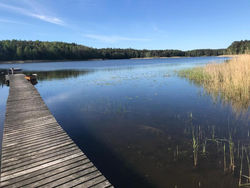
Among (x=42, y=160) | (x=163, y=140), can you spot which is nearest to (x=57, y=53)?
(x=163, y=140)

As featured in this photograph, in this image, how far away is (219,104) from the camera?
931 centimetres

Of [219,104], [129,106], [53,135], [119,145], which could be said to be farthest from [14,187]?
[219,104]

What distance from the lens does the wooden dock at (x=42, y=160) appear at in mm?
3009

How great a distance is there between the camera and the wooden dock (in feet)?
9.87

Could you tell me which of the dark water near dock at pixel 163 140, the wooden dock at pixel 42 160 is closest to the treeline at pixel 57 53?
the dark water near dock at pixel 163 140

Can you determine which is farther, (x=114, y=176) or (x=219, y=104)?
(x=219, y=104)

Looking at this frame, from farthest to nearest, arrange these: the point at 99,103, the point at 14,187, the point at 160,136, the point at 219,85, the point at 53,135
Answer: the point at 219,85, the point at 99,103, the point at 160,136, the point at 53,135, the point at 14,187

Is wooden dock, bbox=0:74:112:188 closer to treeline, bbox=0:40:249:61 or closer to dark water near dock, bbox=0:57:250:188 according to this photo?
dark water near dock, bbox=0:57:250:188

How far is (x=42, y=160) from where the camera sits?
12.2ft

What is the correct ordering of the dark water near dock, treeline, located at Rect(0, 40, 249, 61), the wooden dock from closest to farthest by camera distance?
the wooden dock, the dark water near dock, treeline, located at Rect(0, 40, 249, 61)

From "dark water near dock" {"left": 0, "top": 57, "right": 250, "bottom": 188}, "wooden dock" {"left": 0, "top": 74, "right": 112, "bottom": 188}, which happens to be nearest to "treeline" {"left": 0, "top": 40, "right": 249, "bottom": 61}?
"dark water near dock" {"left": 0, "top": 57, "right": 250, "bottom": 188}

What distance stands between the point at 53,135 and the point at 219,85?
13515 mm

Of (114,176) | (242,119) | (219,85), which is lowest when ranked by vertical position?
(114,176)

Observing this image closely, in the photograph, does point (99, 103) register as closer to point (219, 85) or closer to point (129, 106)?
point (129, 106)
